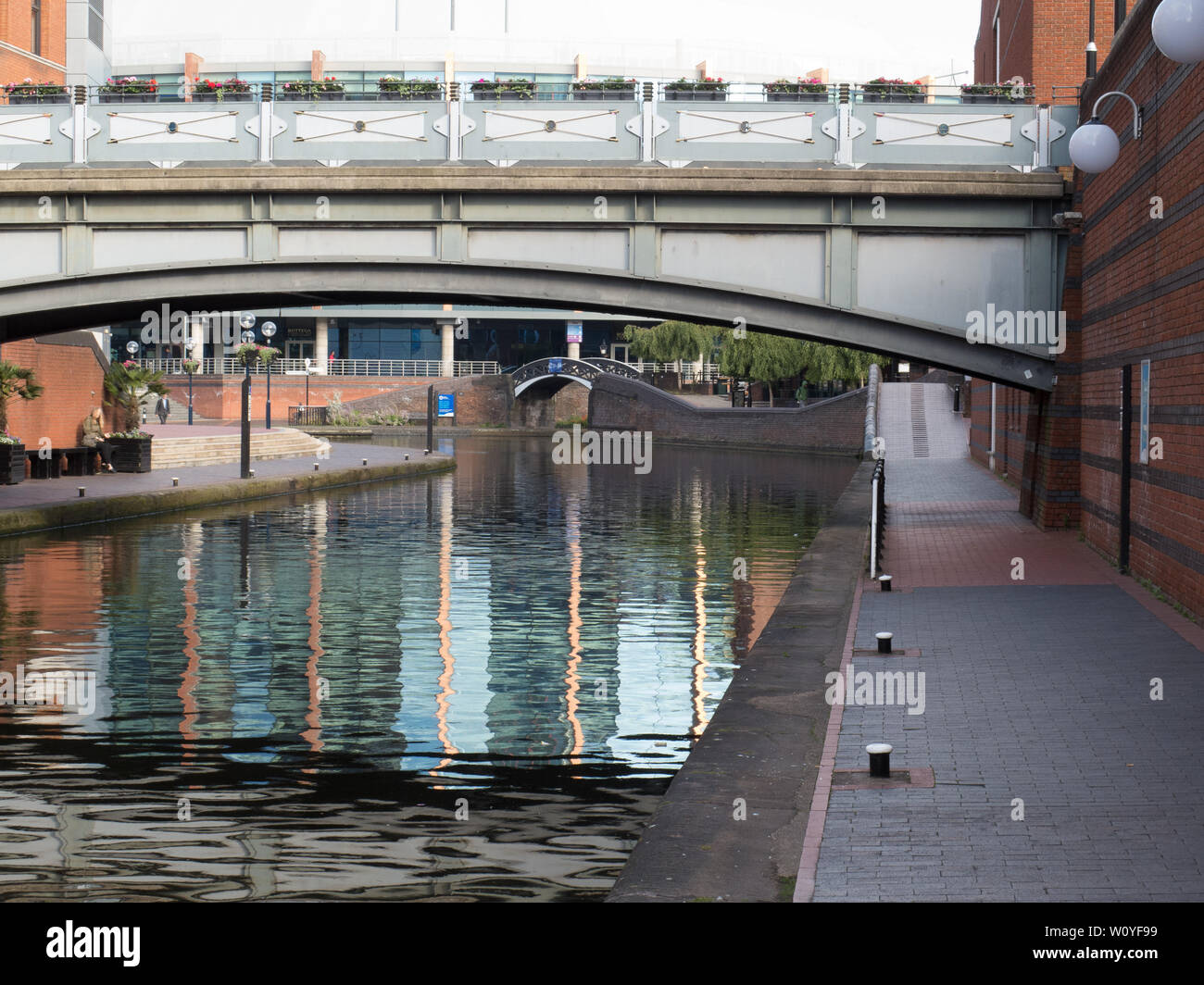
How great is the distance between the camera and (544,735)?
9.84 meters

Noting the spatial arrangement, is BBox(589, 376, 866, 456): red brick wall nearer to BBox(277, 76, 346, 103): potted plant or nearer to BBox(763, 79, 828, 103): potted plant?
BBox(763, 79, 828, 103): potted plant

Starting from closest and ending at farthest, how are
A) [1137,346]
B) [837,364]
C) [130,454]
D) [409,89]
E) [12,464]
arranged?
[1137,346], [409,89], [12,464], [130,454], [837,364]

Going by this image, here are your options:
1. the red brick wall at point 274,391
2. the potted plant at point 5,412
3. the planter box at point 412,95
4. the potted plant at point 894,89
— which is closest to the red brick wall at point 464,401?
the red brick wall at point 274,391

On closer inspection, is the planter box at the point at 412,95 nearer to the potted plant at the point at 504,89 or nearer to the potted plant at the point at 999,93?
the potted plant at the point at 504,89

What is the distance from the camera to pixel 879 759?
7336mm

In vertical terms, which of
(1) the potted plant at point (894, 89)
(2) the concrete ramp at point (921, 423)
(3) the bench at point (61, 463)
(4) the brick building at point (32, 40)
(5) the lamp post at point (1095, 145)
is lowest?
(3) the bench at point (61, 463)

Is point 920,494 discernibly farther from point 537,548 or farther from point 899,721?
point 899,721

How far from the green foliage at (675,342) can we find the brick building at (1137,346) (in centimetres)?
6010

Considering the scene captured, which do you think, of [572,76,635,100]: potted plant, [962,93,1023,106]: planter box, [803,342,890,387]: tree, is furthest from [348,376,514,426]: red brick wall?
[962,93,1023,106]: planter box

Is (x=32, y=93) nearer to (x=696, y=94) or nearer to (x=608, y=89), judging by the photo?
(x=608, y=89)

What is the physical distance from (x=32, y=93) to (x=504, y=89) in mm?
6552

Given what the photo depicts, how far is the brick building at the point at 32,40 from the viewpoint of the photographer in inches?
1612

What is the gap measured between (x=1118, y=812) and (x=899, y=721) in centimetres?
216

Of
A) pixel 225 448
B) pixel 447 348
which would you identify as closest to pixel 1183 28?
pixel 225 448
